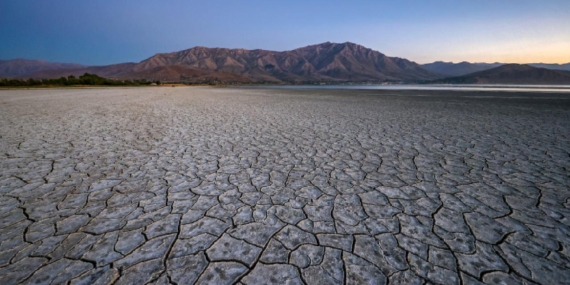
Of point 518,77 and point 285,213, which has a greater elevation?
point 518,77

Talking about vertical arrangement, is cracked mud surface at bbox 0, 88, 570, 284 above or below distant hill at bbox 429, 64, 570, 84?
below

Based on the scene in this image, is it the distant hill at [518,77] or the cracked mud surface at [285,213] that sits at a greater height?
the distant hill at [518,77]

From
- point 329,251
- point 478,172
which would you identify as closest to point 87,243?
point 329,251

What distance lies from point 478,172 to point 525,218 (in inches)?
46.8

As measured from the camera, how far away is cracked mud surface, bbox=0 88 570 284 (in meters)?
1.54

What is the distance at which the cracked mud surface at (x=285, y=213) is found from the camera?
5.06 ft

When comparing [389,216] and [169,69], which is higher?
[169,69]

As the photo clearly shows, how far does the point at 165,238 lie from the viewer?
1841 mm

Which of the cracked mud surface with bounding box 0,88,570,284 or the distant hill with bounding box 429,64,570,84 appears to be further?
the distant hill with bounding box 429,64,570,84

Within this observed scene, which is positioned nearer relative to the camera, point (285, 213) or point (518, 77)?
point (285, 213)

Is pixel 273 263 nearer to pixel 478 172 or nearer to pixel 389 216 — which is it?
pixel 389 216

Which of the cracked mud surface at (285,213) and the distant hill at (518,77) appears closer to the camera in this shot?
the cracked mud surface at (285,213)

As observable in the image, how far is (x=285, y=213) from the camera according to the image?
222 centimetres

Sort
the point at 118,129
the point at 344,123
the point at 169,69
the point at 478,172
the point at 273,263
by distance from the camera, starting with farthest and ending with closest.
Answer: the point at 169,69 < the point at 344,123 < the point at 118,129 < the point at 478,172 < the point at 273,263
